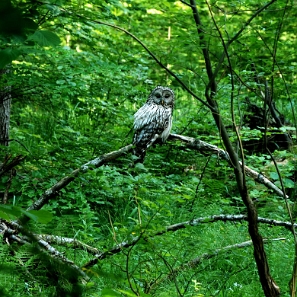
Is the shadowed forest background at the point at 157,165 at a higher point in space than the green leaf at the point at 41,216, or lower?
lower

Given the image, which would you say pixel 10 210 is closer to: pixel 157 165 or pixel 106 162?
pixel 106 162

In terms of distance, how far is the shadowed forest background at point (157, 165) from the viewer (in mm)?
2088

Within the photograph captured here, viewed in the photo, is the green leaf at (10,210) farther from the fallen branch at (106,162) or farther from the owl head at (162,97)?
the owl head at (162,97)

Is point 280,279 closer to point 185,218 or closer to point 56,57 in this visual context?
point 185,218

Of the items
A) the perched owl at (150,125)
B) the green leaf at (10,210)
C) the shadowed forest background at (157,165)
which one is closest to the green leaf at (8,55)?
the green leaf at (10,210)

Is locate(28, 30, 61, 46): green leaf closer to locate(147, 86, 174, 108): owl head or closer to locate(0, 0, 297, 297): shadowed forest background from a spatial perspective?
locate(0, 0, 297, 297): shadowed forest background

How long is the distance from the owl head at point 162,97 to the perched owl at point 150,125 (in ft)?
0.06

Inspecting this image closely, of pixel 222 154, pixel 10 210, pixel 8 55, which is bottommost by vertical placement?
pixel 222 154

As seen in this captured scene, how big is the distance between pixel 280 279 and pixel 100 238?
139cm

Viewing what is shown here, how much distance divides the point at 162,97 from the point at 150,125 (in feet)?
1.77

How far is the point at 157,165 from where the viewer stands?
4.70 m

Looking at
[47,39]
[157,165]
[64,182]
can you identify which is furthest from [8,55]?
[157,165]

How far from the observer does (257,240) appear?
6.23 feet

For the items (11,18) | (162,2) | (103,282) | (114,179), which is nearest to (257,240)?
(103,282)
